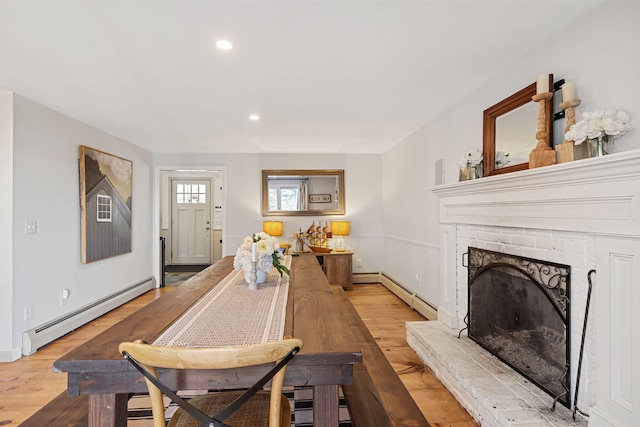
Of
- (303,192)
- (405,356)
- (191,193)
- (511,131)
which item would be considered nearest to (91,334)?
(405,356)

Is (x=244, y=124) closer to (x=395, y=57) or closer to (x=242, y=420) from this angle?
(x=395, y=57)

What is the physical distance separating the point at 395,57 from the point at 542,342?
1976mm

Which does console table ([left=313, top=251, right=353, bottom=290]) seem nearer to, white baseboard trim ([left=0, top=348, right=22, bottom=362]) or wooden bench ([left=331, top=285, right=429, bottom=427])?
wooden bench ([left=331, top=285, right=429, bottom=427])

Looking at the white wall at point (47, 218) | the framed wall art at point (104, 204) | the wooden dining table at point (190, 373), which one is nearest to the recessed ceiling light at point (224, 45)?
the wooden dining table at point (190, 373)

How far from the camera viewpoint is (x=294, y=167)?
5.66 metres

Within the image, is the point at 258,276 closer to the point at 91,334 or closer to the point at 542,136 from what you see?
the point at 542,136

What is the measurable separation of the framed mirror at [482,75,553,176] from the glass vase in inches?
14.7

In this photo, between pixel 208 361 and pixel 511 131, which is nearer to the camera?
pixel 208 361

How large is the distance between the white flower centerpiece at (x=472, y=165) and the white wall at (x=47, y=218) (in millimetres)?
3789

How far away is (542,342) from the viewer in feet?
6.35

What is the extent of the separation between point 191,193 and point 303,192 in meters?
3.37

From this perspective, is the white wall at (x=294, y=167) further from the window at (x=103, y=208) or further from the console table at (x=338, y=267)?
the window at (x=103, y=208)

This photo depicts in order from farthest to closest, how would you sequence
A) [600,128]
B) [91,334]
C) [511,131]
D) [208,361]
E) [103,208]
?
[103,208], [91,334], [511,131], [600,128], [208,361]

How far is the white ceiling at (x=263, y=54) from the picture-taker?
5.62 feet
